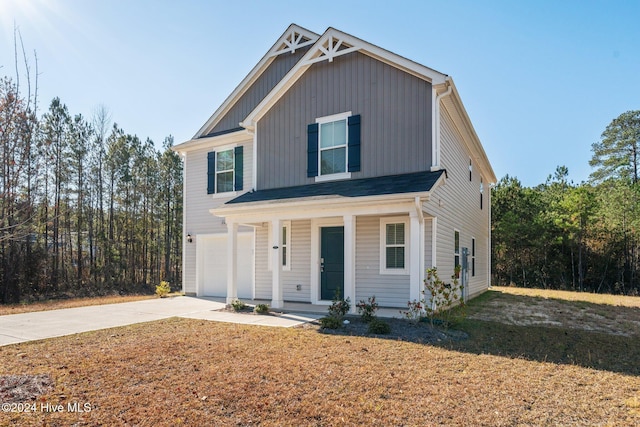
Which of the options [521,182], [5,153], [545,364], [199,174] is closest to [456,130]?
[545,364]

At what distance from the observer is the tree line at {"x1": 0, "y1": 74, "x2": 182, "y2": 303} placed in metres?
15.6

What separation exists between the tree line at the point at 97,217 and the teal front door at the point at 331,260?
31.6 feet

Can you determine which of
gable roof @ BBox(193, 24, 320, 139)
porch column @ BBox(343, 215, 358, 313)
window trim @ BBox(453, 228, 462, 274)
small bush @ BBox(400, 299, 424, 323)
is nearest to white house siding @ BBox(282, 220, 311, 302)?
porch column @ BBox(343, 215, 358, 313)

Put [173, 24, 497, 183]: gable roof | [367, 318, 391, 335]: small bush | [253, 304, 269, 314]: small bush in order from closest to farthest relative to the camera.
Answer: [367, 318, 391, 335]: small bush, [253, 304, 269, 314]: small bush, [173, 24, 497, 183]: gable roof

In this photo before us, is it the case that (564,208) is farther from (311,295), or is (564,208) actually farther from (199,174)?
(199,174)

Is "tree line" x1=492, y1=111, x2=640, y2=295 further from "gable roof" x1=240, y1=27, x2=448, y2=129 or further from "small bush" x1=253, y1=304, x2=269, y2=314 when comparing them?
"small bush" x1=253, y1=304, x2=269, y2=314

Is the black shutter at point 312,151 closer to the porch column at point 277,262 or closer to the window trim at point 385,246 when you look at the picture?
the porch column at point 277,262

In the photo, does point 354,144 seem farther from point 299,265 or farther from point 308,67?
point 299,265

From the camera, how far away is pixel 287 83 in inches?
429

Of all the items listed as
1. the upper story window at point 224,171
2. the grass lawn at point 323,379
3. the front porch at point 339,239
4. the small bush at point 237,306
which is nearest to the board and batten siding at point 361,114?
the front porch at point 339,239

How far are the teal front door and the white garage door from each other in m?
2.66

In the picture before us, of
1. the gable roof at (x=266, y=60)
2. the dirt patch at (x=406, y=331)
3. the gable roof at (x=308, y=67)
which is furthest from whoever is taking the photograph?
the gable roof at (x=266, y=60)

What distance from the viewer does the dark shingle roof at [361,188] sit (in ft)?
26.3

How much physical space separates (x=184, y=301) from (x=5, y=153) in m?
8.64
